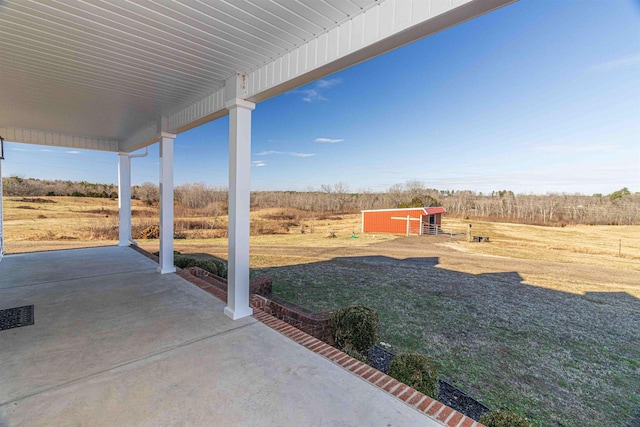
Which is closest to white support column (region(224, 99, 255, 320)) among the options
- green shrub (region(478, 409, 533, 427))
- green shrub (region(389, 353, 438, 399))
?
green shrub (region(389, 353, 438, 399))

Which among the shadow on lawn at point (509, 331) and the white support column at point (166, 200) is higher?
the white support column at point (166, 200)

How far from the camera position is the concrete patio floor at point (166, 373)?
1.62m

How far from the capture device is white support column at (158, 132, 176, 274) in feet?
15.4

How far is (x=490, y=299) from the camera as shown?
7.23 m

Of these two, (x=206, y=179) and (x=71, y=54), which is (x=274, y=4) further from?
(x=206, y=179)

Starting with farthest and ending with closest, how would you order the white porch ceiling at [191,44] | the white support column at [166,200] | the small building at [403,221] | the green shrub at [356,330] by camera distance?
the small building at [403,221]
the white support column at [166,200]
the green shrub at [356,330]
the white porch ceiling at [191,44]

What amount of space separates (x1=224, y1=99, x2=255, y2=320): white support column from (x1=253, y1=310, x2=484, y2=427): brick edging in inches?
18.6

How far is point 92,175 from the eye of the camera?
13.8 meters

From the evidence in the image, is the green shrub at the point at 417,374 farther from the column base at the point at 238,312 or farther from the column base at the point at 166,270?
the column base at the point at 166,270

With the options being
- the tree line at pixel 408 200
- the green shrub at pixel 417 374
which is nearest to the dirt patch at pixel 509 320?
the green shrub at pixel 417 374

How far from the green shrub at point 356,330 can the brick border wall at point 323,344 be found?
157 millimetres

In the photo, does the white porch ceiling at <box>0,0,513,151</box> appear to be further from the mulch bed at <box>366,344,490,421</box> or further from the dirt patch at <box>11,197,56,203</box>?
the dirt patch at <box>11,197,56,203</box>

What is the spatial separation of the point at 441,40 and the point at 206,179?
16.9 m

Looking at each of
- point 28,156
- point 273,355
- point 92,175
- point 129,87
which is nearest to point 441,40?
point 129,87
